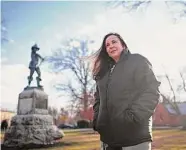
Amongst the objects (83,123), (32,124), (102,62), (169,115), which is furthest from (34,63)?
(102,62)

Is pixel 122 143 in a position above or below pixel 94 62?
below

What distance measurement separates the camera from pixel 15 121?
455 cm

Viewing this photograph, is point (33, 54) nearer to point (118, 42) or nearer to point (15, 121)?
point (15, 121)

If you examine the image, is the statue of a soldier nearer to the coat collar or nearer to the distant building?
the distant building

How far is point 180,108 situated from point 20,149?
8.78ft

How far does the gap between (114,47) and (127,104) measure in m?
0.28

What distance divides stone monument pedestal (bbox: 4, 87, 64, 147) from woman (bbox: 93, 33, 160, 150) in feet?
11.6

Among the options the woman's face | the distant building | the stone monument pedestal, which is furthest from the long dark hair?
the stone monument pedestal

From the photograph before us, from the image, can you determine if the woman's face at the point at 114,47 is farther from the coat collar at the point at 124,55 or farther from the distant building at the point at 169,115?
the distant building at the point at 169,115

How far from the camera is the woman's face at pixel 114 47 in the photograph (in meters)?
1.10

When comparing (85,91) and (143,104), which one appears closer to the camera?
(143,104)

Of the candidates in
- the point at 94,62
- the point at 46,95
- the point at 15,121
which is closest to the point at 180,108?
the point at 46,95

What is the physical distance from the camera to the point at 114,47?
1104 mm

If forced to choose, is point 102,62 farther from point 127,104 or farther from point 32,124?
point 32,124
